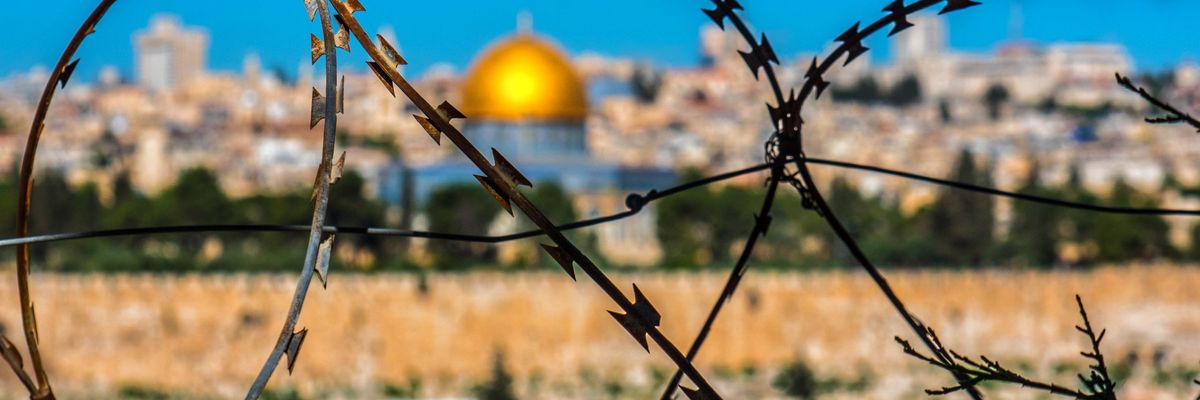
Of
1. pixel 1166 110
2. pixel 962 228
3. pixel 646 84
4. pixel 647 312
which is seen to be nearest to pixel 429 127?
pixel 647 312

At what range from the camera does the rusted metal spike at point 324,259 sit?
171cm

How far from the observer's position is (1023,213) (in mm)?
32750

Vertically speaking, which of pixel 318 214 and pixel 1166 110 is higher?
pixel 1166 110

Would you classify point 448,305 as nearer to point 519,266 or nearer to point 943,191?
point 519,266

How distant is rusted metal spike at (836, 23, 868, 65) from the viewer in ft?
7.15

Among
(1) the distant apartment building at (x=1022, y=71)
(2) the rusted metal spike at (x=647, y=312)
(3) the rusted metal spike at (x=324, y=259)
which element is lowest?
(3) the rusted metal spike at (x=324, y=259)

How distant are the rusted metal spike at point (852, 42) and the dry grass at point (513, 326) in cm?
2351

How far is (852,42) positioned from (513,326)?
81.4 feet

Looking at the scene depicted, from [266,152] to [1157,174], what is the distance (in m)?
27.5

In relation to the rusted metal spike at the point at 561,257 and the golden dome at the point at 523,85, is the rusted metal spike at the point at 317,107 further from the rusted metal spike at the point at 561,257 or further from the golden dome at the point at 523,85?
the golden dome at the point at 523,85

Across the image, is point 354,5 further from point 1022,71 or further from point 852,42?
point 1022,71

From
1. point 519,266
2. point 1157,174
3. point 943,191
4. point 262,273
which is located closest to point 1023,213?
point 943,191

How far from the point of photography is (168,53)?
127m

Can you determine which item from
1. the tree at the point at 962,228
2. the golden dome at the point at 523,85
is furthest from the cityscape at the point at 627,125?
the tree at the point at 962,228
